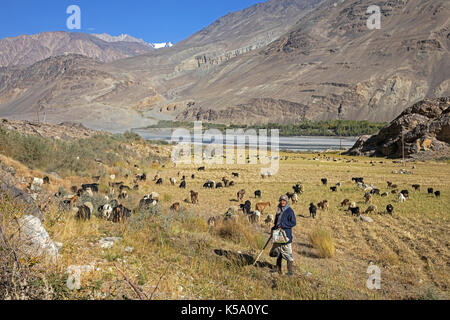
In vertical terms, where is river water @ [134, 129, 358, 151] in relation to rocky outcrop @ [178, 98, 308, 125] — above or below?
below

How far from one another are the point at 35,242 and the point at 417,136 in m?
54.4

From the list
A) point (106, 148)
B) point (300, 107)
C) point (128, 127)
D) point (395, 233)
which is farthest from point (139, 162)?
point (300, 107)

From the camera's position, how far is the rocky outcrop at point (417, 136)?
153 feet

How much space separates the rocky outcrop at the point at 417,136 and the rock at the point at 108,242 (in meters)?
48.6

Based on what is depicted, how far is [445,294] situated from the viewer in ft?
22.1

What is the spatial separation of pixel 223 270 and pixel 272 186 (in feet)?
52.4

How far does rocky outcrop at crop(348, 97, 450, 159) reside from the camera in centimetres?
4672

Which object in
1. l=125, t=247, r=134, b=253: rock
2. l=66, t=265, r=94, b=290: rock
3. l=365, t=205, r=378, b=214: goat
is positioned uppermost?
l=66, t=265, r=94, b=290: rock

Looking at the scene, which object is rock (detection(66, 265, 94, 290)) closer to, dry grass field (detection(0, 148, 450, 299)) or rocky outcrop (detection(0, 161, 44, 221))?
dry grass field (detection(0, 148, 450, 299))

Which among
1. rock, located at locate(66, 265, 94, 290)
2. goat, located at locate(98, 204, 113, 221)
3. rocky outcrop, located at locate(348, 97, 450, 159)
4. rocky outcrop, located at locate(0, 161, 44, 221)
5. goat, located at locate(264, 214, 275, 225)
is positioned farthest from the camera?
rocky outcrop, located at locate(348, 97, 450, 159)

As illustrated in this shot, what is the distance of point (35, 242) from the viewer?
17.1 ft

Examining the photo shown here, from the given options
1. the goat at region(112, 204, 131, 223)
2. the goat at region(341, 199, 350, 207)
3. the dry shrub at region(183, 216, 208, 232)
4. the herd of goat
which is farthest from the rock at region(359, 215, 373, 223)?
the goat at region(112, 204, 131, 223)

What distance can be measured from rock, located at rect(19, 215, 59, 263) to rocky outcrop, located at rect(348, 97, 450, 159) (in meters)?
50.2

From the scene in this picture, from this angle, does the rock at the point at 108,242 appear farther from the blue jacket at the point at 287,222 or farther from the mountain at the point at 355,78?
the mountain at the point at 355,78
